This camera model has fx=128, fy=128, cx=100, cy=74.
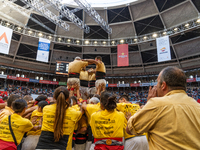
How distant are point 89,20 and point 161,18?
12.1 m

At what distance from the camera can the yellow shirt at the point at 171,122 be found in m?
1.11

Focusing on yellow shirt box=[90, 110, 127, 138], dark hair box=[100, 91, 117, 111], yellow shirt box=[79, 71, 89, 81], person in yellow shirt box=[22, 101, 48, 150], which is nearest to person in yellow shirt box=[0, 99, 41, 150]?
person in yellow shirt box=[22, 101, 48, 150]

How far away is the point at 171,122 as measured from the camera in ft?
3.82

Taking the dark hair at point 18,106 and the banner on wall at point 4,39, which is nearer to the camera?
the dark hair at point 18,106

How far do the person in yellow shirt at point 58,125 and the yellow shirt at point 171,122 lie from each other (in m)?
1.14

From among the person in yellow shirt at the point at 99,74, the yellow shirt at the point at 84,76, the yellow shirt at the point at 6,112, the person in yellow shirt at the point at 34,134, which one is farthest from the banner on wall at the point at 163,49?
the yellow shirt at the point at 6,112

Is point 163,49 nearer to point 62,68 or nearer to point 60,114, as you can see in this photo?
point 62,68

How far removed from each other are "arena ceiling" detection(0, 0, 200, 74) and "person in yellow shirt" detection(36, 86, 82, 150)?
22.0 m

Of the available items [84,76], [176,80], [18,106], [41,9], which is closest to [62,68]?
[41,9]

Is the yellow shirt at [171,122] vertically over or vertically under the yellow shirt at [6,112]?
over

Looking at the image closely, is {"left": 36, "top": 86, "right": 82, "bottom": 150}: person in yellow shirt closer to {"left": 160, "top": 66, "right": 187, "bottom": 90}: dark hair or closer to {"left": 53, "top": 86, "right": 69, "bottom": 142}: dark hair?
{"left": 53, "top": 86, "right": 69, "bottom": 142}: dark hair

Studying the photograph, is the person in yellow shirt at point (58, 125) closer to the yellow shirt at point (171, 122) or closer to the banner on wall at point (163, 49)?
the yellow shirt at point (171, 122)

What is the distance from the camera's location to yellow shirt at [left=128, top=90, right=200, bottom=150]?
1.11 metres

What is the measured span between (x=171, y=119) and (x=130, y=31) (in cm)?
2443
